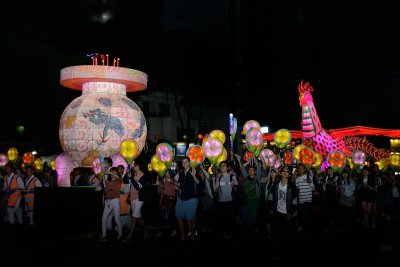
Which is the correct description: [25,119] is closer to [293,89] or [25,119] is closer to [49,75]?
[49,75]

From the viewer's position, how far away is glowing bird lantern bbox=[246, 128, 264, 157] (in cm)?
1484

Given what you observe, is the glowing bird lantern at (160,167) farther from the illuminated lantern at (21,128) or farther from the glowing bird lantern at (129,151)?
the illuminated lantern at (21,128)

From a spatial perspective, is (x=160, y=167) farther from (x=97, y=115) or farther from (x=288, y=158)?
(x=288, y=158)

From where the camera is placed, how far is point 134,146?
594 inches

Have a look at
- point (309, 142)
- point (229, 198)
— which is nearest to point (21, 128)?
point (309, 142)

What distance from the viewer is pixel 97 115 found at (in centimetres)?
1786

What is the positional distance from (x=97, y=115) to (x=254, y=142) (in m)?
5.65

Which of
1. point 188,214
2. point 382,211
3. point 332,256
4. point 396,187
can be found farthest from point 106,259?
point 396,187

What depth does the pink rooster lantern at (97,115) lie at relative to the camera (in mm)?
17859

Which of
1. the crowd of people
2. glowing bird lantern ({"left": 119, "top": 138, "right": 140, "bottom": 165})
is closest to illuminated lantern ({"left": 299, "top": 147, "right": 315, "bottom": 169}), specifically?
the crowd of people

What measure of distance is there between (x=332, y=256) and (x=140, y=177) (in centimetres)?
472

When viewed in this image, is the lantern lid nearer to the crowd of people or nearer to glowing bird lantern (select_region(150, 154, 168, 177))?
the crowd of people

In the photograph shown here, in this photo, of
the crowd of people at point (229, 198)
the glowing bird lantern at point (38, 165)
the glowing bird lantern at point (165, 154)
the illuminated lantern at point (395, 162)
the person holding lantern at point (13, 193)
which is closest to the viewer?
the crowd of people at point (229, 198)

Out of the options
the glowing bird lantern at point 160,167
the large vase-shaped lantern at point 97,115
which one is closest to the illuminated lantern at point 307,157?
the glowing bird lantern at point 160,167
